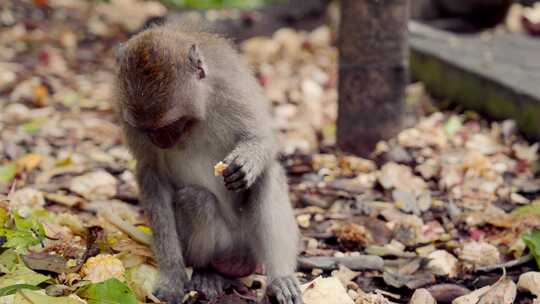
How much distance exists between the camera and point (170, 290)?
13.2ft

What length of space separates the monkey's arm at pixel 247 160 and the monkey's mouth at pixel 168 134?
0.28 metres

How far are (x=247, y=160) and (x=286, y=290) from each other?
66 centimetres

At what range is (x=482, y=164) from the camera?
5.94 m

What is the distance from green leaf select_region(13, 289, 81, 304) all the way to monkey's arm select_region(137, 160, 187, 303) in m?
0.65

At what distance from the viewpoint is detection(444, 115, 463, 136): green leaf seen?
691 centimetres

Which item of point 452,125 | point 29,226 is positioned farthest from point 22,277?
point 452,125

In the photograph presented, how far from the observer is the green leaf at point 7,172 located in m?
5.45

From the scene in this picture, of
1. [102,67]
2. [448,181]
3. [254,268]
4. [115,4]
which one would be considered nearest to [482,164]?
[448,181]

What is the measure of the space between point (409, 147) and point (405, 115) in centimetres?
33

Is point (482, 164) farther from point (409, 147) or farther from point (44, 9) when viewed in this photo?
point (44, 9)

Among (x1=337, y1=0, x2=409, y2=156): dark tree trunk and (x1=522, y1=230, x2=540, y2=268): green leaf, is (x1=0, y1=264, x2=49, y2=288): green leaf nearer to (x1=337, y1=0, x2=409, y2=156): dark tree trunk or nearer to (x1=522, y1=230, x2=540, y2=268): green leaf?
(x1=522, y1=230, x2=540, y2=268): green leaf

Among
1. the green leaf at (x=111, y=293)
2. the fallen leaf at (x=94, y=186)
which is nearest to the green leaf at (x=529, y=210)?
the green leaf at (x=111, y=293)

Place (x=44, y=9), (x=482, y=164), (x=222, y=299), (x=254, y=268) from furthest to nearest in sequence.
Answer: (x=44, y=9) < (x=482, y=164) < (x=254, y=268) < (x=222, y=299)

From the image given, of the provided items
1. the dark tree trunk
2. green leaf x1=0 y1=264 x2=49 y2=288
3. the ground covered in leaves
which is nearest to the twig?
the ground covered in leaves
